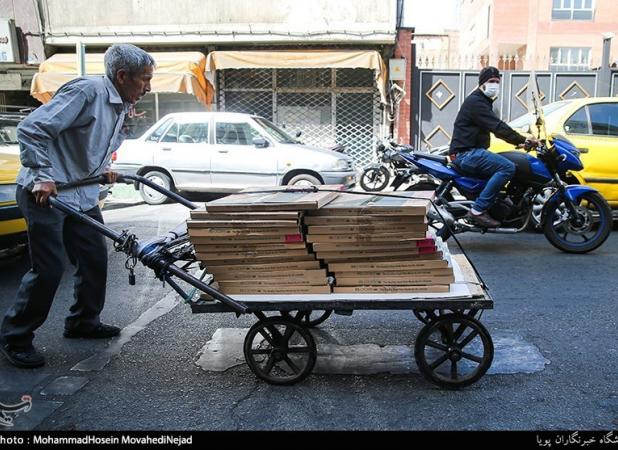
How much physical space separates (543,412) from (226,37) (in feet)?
38.2

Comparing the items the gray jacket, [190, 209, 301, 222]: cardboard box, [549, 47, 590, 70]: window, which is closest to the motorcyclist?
[190, 209, 301, 222]: cardboard box

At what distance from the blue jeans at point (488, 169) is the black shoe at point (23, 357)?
4264mm

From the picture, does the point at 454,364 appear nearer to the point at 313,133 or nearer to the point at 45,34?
the point at 313,133

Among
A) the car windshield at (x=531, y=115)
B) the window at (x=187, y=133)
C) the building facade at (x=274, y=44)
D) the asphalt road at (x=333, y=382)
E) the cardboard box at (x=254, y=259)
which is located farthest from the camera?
the building facade at (x=274, y=44)

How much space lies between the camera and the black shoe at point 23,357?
3.39 meters

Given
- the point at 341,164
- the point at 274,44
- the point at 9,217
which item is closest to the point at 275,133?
the point at 341,164

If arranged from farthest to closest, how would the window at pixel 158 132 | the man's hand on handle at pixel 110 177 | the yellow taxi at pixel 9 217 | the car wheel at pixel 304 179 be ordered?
the window at pixel 158 132
the car wheel at pixel 304 179
the yellow taxi at pixel 9 217
the man's hand on handle at pixel 110 177

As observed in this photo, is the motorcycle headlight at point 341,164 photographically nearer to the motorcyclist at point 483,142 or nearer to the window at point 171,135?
the window at point 171,135

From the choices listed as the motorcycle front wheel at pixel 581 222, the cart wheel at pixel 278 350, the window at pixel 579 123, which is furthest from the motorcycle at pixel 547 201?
the cart wheel at pixel 278 350

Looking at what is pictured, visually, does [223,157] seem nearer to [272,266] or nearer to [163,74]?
[163,74]

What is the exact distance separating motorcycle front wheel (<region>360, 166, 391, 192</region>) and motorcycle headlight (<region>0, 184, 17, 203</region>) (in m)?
6.29

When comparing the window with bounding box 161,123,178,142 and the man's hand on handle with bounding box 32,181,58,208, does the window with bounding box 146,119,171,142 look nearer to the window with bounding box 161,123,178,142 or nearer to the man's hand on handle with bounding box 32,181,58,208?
the window with bounding box 161,123,178,142

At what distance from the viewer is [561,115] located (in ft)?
23.5

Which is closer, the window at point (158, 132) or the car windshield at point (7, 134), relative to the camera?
the car windshield at point (7, 134)
